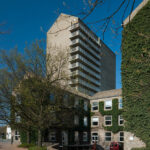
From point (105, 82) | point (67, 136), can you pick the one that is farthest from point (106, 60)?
point (67, 136)

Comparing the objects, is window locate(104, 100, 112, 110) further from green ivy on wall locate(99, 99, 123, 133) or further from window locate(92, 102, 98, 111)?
window locate(92, 102, 98, 111)

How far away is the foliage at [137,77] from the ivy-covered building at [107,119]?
9.79 m

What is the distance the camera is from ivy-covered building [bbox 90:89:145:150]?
28.3 metres

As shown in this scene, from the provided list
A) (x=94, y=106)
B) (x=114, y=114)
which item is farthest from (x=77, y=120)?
(x=114, y=114)

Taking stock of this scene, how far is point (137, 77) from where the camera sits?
18406mm

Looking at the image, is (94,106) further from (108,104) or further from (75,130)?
(75,130)

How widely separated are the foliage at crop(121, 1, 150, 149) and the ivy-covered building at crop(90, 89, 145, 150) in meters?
9.79

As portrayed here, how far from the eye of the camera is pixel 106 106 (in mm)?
30328

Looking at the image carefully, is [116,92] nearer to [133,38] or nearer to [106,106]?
[106,106]

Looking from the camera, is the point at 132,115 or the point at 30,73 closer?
the point at 132,115

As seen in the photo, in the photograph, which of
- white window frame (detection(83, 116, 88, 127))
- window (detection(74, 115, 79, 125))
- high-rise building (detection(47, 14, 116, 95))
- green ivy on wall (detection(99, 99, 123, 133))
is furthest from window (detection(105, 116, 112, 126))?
high-rise building (detection(47, 14, 116, 95))

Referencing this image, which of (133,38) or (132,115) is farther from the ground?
(133,38)

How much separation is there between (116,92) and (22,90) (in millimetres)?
16046

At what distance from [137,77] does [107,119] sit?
13.1 metres
